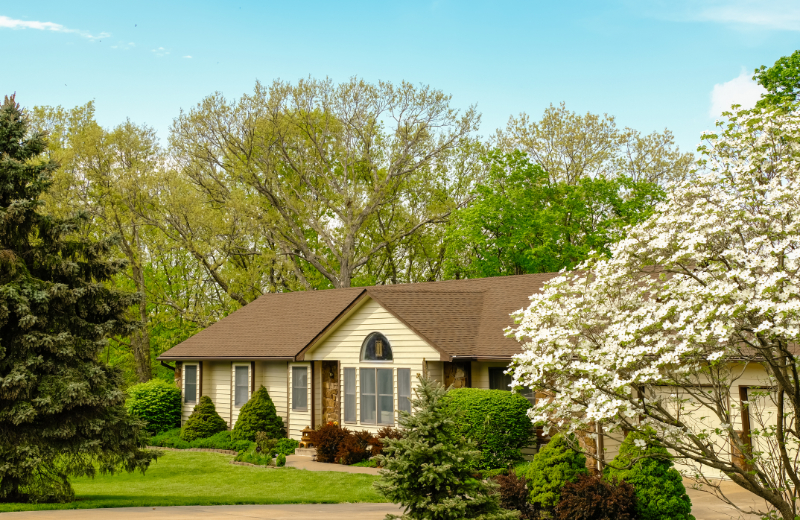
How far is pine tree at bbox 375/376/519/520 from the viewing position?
9.53m

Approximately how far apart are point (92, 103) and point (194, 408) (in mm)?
24506

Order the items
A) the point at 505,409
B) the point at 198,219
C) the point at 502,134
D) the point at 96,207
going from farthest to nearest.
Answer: the point at 502,134 → the point at 96,207 → the point at 198,219 → the point at 505,409

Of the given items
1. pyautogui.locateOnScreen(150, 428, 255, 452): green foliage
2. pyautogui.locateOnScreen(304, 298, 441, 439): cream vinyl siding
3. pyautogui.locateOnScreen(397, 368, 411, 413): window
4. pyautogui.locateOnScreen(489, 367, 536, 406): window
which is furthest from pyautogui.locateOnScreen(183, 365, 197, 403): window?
pyautogui.locateOnScreen(489, 367, 536, 406): window

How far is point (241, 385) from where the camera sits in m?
26.1

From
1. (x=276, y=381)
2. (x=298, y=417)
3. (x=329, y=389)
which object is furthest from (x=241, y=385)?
(x=329, y=389)

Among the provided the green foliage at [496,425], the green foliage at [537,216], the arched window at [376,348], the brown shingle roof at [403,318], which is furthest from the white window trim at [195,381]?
the green foliage at [537,216]

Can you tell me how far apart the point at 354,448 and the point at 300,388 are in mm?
4610

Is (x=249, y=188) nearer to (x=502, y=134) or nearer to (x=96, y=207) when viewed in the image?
(x=96, y=207)

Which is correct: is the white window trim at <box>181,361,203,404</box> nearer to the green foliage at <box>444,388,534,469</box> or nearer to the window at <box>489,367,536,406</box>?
the window at <box>489,367,536,406</box>

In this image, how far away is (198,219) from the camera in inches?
1369

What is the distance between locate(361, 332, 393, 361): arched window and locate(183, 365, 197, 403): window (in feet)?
28.9

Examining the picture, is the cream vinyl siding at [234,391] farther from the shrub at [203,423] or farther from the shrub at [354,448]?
the shrub at [354,448]

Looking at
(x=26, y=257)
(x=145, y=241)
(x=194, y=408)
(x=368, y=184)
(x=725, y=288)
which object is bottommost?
(x=194, y=408)

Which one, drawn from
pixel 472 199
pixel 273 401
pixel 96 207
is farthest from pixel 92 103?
pixel 273 401
